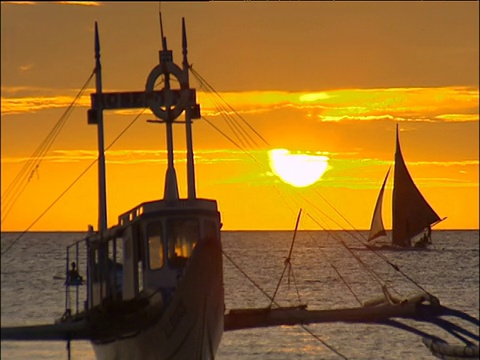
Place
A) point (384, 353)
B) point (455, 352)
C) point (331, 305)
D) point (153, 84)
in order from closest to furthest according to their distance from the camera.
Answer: point (153, 84)
point (455, 352)
point (384, 353)
point (331, 305)

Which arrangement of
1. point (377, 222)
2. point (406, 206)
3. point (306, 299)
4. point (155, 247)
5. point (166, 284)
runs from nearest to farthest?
point (166, 284) < point (155, 247) < point (306, 299) < point (406, 206) < point (377, 222)

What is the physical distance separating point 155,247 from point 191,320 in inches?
104

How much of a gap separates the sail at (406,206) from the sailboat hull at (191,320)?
86178mm

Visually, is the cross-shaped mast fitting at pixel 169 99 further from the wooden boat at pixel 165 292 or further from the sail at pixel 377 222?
the sail at pixel 377 222

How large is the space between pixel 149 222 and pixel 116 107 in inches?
256

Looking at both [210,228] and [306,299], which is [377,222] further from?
[210,228]

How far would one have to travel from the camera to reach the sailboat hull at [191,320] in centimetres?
4622

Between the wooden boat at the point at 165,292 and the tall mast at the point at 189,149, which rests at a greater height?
the tall mast at the point at 189,149

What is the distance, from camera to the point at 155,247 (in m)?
48.0

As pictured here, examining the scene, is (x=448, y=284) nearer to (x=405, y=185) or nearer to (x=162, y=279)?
(x=405, y=185)

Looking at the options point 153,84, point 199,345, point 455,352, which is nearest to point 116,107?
point 153,84

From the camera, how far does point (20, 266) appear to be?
568ft

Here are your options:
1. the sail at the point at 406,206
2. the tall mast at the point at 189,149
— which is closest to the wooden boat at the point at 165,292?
the tall mast at the point at 189,149

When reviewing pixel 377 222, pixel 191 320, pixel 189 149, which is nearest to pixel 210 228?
pixel 191 320
